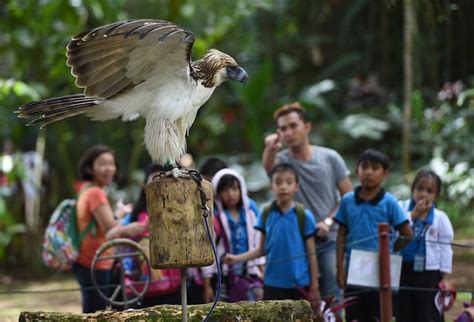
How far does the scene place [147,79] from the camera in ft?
13.6

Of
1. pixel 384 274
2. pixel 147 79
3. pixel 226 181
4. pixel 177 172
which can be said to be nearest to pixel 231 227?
pixel 226 181

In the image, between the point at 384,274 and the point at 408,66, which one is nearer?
the point at 384,274

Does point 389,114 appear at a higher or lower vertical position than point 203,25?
lower

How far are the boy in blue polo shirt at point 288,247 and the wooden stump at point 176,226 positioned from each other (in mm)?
1558

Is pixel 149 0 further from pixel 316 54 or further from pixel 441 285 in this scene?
pixel 441 285

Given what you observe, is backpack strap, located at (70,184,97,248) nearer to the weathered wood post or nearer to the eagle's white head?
the eagle's white head

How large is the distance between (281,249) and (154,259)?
173 cm

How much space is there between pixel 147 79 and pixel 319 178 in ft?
6.69

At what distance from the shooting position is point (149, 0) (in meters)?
12.1

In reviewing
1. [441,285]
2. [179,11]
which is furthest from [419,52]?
[441,285]

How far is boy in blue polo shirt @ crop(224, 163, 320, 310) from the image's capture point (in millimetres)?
5242

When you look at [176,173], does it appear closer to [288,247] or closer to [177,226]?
[177,226]

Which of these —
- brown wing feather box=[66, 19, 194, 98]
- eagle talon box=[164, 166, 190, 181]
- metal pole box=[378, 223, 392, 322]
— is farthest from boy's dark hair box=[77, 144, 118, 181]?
metal pole box=[378, 223, 392, 322]

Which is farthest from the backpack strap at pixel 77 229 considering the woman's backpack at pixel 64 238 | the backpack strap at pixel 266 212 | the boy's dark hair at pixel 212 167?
the backpack strap at pixel 266 212
